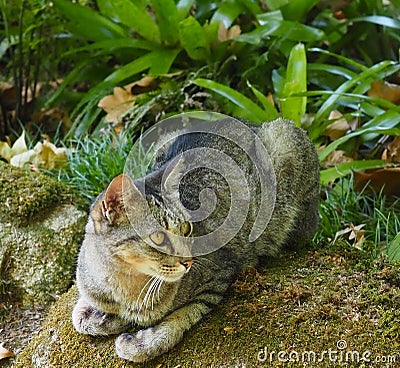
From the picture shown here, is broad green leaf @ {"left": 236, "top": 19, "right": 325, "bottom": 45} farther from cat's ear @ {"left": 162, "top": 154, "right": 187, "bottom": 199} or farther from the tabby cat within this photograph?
cat's ear @ {"left": 162, "top": 154, "right": 187, "bottom": 199}

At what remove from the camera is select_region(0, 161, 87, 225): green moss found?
2.88 meters

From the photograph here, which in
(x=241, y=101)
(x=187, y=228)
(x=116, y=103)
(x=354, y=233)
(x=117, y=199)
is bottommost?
(x=354, y=233)

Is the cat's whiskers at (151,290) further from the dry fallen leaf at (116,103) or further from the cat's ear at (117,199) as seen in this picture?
the dry fallen leaf at (116,103)

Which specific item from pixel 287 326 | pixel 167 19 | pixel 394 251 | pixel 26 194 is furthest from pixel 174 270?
pixel 167 19

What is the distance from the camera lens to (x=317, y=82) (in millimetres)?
4090

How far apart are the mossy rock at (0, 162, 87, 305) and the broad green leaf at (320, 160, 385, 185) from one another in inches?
48.0

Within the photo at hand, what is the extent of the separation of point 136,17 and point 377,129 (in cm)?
168

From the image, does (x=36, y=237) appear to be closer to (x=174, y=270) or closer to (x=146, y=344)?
(x=146, y=344)

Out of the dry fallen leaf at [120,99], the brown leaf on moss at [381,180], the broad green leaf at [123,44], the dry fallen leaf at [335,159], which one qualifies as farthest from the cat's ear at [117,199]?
the broad green leaf at [123,44]

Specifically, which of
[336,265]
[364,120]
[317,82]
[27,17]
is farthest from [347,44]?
[336,265]

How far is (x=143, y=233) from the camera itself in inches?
75.8

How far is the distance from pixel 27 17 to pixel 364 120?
7.42ft

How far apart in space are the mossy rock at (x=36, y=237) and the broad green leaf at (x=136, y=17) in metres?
1.47

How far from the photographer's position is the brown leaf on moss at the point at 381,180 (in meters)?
3.30
